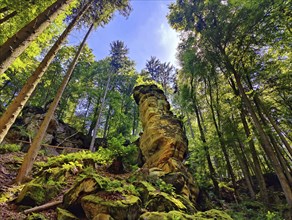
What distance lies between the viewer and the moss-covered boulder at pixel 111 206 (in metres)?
4.33

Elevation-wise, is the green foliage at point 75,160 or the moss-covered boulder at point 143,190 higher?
the green foliage at point 75,160

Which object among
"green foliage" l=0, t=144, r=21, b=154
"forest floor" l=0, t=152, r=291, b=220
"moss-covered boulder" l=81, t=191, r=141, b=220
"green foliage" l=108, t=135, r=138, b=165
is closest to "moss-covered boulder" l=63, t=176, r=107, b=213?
"moss-covered boulder" l=81, t=191, r=141, b=220

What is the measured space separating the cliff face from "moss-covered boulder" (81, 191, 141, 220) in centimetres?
391

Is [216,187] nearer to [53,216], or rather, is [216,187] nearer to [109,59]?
[53,216]

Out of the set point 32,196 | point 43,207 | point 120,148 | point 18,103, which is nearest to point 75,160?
point 120,148

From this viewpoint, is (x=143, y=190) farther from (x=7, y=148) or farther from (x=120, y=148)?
(x=7, y=148)

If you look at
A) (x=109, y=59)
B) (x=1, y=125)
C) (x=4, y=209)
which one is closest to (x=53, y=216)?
(x=4, y=209)

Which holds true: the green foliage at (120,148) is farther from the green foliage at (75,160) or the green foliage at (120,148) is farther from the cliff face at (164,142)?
the cliff face at (164,142)

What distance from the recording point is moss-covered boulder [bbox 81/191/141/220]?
170 inches

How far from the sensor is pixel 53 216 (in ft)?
15.8

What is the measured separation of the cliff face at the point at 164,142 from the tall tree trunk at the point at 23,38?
7.10 m

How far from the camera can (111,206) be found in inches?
172

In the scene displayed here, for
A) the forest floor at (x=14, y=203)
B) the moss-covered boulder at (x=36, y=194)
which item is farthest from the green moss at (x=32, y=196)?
the forest floor at (x=14, y=203)

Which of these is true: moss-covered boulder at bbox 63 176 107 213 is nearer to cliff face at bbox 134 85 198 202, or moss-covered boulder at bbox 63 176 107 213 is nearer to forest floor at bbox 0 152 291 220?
forest floor at bbox 0 152 291 220
